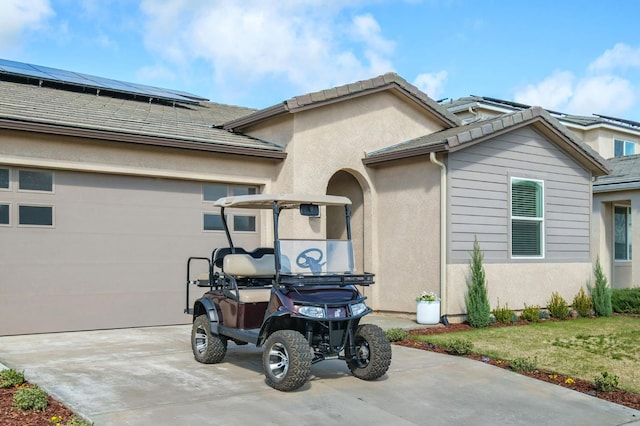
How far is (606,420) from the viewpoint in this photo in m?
6.29

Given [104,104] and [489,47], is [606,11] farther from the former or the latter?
[104,104]

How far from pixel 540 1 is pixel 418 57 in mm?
2492

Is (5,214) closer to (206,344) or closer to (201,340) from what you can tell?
(201,340)

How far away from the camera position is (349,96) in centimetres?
1321

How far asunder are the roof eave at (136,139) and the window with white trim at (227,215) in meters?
0.69

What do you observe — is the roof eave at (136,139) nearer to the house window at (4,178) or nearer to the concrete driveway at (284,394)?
the house window at (4,178)

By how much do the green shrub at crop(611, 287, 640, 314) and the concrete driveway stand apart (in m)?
7.85

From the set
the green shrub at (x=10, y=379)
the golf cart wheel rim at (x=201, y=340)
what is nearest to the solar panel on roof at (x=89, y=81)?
the golf cart wheel rim at (x=201, y=340)

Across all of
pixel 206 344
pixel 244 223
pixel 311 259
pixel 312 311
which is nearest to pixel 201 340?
pixel 206 344

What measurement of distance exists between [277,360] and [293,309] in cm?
61

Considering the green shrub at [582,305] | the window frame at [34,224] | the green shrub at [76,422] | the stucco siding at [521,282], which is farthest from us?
the green shrub at [582,305]

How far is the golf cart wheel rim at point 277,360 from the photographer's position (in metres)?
6.84

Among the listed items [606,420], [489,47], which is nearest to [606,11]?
[489,47]

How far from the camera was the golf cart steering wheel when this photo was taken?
7.52 meters
